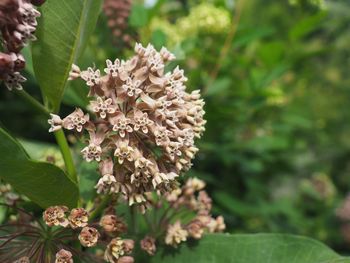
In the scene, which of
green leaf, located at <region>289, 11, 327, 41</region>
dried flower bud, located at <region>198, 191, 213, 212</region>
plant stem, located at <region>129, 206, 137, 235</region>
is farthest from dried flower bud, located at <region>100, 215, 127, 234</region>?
green leaf, located at <region>289, 11, 327, 41</region>

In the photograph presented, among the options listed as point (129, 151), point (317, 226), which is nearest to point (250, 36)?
point (129, 151)

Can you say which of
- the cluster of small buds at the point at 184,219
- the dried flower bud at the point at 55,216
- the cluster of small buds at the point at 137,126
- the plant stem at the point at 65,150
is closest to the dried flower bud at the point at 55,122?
the cluster of small buds at the point at 137,126

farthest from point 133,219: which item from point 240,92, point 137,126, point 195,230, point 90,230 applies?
point 240,92

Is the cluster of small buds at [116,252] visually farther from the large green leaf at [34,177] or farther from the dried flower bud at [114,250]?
the large green leaf at [34,177]

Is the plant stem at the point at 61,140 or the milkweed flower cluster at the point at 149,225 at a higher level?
the plant stem at the point at 61,140

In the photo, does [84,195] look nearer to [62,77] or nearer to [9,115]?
[62,77]

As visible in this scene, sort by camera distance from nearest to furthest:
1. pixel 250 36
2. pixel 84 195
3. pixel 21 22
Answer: pixel 21 22
pixel 84 195
pixel 250 36

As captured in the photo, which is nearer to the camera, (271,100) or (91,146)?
(91,146)
